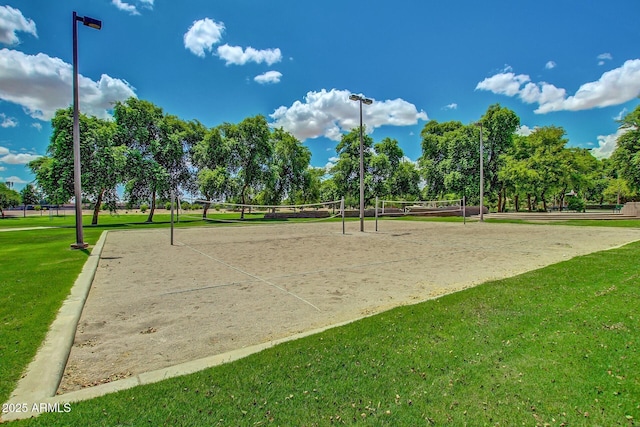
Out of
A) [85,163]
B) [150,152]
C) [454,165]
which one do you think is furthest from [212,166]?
[454,165]

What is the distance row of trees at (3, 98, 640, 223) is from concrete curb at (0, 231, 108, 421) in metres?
24.9

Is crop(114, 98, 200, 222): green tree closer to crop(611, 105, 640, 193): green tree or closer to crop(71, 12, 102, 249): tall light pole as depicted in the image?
crop(71, 12, 102, 249): tall light pole

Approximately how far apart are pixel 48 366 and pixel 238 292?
3056 millimetres

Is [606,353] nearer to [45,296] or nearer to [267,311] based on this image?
[267,311]

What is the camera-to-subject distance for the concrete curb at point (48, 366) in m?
2.49

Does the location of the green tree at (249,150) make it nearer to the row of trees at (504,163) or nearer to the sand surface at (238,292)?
the row of trees at (504,163)

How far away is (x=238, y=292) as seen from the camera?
5.89m

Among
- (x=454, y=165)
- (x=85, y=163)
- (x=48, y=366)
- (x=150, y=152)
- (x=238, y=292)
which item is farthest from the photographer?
(x=454, y=165)

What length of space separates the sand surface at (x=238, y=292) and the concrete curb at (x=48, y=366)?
0.34ft

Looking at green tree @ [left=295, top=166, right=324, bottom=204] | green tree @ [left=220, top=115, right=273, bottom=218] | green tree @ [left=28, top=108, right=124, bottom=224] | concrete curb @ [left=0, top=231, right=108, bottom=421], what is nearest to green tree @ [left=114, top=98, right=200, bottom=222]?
green tree @ [left=28, top=108, right=124, bottom=224]

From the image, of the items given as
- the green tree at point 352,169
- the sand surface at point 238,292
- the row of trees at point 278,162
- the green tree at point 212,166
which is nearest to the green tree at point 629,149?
the row of trees at point 278,162

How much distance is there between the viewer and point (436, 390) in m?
2.58

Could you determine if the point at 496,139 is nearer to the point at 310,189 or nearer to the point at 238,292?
the point at 310,189

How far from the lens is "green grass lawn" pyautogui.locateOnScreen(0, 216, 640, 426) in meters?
2.29
